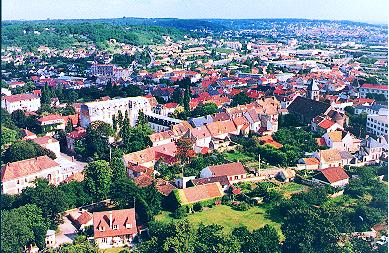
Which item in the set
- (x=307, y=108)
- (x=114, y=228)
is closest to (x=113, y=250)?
(x=114, y=228)

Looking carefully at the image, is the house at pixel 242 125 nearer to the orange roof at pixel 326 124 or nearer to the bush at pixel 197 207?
the orange roof at pixel 326 124

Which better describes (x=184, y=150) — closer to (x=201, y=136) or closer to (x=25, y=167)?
(x=201, y=136)

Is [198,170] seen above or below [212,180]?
below

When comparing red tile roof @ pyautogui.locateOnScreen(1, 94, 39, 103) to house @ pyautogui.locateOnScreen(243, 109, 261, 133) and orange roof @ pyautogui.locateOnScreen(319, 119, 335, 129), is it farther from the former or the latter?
orange roof @ pyautogui.locateOnScreen(319, 119, 335, 129)

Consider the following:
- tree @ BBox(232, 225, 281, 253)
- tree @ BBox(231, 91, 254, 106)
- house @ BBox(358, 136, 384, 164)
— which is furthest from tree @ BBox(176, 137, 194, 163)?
tree @ BBox(231, 91, 254, 106)

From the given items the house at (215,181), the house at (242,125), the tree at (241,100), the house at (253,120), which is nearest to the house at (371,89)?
the tree at (241,100)

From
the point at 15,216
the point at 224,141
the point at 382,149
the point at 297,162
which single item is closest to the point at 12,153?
the point at 15,216
